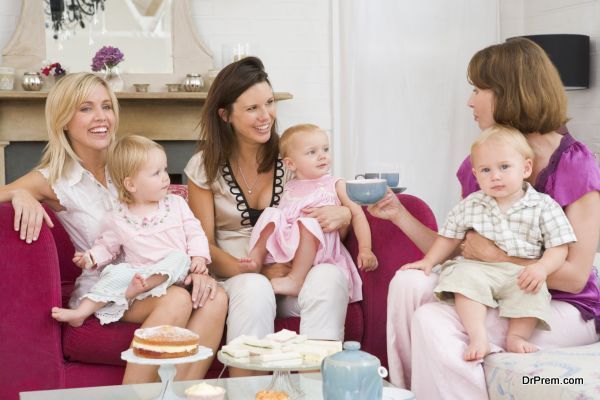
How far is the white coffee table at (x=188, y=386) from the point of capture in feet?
6.56

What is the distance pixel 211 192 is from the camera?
3059 mm

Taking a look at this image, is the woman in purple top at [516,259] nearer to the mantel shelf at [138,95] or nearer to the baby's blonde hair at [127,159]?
the baby's blonde hair at [127,159]

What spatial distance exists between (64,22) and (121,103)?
21.2 inches

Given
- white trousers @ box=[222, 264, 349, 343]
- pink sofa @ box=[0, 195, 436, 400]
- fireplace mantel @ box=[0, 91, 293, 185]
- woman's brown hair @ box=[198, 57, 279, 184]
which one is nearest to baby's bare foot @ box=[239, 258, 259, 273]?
white trousers @ box=[222, 264, 349, 343]

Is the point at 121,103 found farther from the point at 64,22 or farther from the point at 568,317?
the point at 568,317

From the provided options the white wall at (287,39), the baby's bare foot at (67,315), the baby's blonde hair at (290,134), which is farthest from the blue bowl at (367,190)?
the white wall at (287,39)

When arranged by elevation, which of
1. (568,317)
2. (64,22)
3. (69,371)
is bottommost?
(69,371)

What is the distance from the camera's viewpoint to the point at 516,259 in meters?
2.45

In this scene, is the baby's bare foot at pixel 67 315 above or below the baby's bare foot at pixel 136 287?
below

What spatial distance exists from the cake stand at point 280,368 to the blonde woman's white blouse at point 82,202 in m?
1.00

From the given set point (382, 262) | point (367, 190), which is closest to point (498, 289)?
point (367, 190)

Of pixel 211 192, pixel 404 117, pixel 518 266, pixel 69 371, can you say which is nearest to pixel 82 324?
pixel 69 371

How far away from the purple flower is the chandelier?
25cm

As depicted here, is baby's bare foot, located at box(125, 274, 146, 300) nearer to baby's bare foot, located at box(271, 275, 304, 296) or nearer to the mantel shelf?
baby's bare foot, located at box(271, 275, 304, 296)
